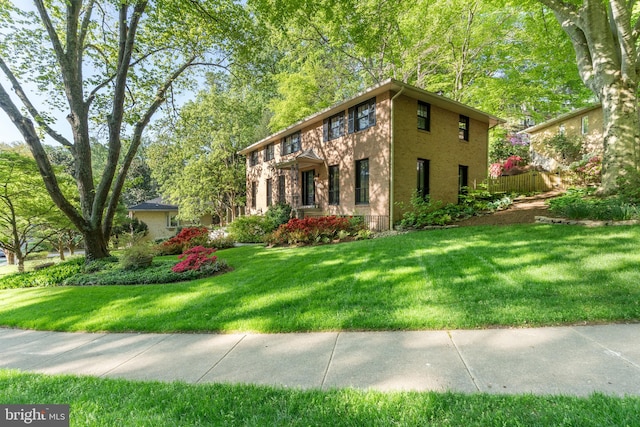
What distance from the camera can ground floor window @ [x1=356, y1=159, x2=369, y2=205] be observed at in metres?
13.1

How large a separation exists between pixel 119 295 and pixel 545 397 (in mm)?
7323

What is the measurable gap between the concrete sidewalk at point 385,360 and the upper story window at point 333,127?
12.4 metres

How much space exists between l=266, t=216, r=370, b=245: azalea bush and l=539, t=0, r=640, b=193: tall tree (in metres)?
7.78

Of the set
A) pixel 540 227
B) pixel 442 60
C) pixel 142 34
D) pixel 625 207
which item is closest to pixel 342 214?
pixel 540 227

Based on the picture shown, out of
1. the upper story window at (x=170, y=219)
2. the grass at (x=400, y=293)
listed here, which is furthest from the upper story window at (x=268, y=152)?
the grass at (x=400, y=293)

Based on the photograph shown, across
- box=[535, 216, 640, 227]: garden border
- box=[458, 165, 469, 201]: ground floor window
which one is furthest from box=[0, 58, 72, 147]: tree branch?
box=[458, 165, 469, 201]: ground floor window

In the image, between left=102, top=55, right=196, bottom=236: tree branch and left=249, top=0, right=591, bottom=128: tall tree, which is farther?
left=249, top=0, right=591, bottom=128: tall tree

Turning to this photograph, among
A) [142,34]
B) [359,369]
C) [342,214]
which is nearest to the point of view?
[359,369]

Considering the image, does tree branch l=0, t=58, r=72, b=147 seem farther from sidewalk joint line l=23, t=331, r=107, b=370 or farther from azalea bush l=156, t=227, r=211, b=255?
sidewalk joint line l=23, t=331, r=107, b=370

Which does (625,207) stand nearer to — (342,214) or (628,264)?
(628,264)

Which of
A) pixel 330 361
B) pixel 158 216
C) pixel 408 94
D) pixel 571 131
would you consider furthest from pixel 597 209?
pixel 158 216

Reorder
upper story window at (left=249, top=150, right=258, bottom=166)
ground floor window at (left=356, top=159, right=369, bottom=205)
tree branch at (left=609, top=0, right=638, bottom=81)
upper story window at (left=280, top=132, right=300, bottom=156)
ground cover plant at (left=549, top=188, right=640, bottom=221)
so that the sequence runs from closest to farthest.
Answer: ground cover plant at (left=549, top=188, right=640, bottom=221)
tree branch at (left=609, top=0, right=638, bottom=81)
ground floor window at (left=356, top=159, right=369, bottom=205)
upper story window at (left=280, top=132, right=300, bottom=156)
upper story window at (left=249, top=150, right=258, bottom=166)

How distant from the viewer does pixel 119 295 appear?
20.2 ft

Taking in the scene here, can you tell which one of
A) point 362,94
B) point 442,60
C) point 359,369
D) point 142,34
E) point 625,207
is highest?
point 442,60
